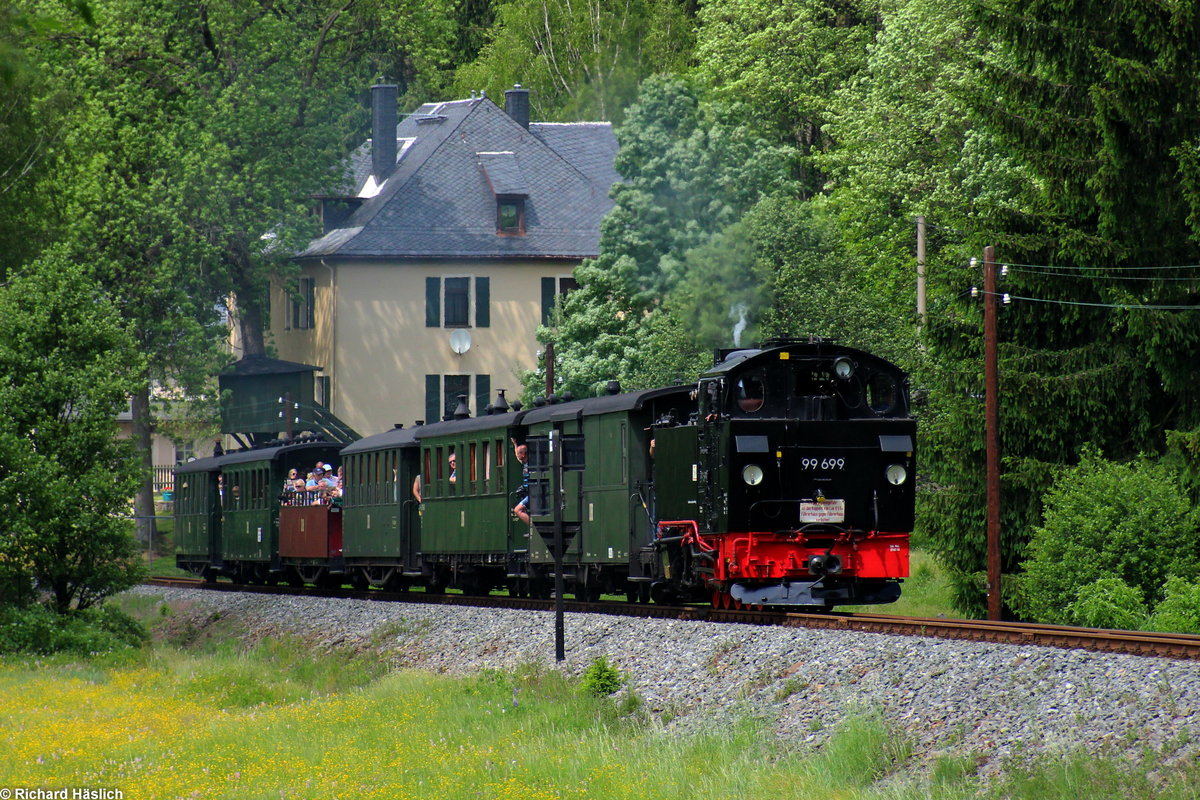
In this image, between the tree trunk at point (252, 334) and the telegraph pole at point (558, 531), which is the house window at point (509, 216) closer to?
the tree trunk at point (252, 334)

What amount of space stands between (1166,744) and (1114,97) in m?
15.1

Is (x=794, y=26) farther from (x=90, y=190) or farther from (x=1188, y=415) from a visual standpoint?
(x=1188, y=415)

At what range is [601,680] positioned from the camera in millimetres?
17641

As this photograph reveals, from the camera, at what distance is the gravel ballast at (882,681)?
12.3 meters

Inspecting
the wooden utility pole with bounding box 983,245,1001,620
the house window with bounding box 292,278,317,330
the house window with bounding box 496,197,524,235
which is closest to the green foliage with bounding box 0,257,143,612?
the wooden utility pole with bounding box 983,245,1001,620

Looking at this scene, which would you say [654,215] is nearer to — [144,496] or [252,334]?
[252,334]

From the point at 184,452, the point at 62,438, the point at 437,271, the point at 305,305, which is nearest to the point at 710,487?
the point at 62,438

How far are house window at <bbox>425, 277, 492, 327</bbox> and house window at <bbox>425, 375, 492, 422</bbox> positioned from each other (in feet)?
5.99

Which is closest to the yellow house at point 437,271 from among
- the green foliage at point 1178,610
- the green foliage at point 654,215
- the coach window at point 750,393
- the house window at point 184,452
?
the green foliage at point 654,215

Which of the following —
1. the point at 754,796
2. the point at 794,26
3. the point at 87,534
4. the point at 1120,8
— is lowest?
the point at 754,796

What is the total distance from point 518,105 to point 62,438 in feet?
119

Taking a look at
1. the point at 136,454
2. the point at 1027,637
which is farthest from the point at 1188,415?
the point at 136,454

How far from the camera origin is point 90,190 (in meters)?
46.4

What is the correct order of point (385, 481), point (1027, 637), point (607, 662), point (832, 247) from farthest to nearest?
point (832, 247) < point (385, 481) < point (607, 662) < point (1027, 637)
